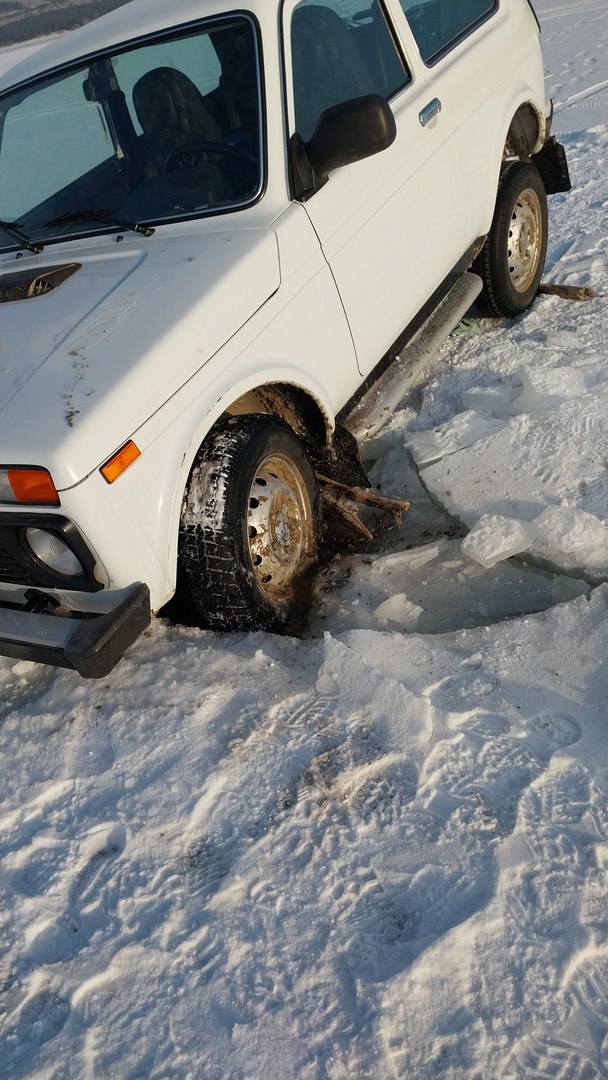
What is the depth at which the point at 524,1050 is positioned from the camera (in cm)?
173

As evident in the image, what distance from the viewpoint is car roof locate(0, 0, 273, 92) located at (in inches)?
116

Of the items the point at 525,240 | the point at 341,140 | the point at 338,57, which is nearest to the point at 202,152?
the point at 341,140

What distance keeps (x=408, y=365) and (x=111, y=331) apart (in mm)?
1694

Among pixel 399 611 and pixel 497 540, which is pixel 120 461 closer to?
pixel 399 611

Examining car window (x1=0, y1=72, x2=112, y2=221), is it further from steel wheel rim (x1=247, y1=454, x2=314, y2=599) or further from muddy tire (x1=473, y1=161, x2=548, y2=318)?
muddy tire (x1=473, y1=161, x2=548, y2=318)

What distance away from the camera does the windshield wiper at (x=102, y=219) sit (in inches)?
112

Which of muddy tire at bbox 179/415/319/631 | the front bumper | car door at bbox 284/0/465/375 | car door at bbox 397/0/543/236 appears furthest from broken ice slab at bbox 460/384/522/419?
the front bumper

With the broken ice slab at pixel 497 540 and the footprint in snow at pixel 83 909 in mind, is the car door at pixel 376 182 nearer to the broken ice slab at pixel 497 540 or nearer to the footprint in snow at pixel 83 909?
the broken ice slab at pixel 497 540

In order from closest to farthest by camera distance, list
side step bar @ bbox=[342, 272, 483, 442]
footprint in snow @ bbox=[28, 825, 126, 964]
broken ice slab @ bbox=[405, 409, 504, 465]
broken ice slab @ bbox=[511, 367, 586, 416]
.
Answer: footprint in snow @ bbox=[28, 825, 126, 964] → side step bar @ bbox=[342, 272, 483, 442] → broken ice slab @ bbox=[405, 409, 504, 465] → broken ice slab @ bbox=[511, 367, 586, 416]

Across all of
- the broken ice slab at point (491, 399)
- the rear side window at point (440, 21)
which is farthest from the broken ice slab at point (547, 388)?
the rear side window at point (440, 21)

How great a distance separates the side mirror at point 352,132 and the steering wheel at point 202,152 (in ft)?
0.76

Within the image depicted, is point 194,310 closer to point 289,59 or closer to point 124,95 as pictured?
point 289,59

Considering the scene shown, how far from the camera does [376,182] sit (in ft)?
10.5

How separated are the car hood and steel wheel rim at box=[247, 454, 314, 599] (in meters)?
0.57
